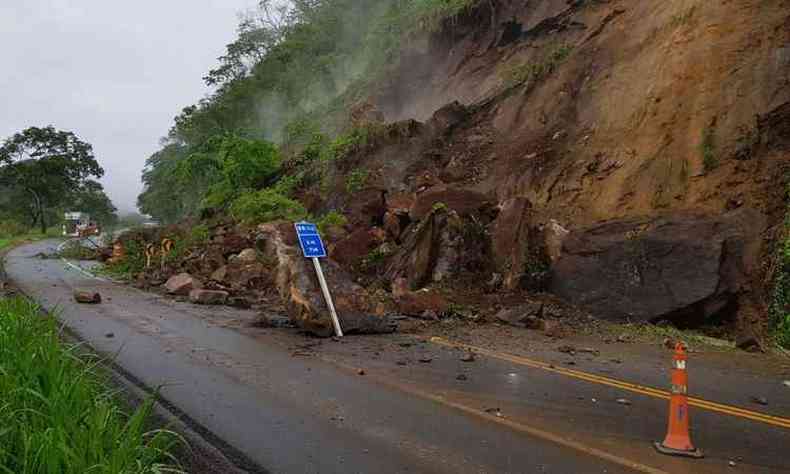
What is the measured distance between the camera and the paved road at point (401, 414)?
5184mm

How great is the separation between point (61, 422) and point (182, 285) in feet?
44.8

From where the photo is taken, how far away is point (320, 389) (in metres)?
7.40

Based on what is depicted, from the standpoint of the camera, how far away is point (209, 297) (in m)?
15.8

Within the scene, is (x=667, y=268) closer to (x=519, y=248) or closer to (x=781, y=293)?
(x=781, y=293)

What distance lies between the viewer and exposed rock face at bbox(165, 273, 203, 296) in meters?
17.3

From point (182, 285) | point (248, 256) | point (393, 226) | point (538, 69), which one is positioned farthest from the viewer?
point (538, 69)

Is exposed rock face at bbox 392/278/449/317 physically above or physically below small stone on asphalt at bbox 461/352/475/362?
above

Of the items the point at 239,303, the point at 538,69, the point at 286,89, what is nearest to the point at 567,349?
the point at 239,303

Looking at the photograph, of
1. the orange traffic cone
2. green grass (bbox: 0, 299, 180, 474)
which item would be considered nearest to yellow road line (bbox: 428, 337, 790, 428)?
the orange traffic cone

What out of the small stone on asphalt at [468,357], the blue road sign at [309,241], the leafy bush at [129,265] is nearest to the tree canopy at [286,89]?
the leafy bush at [129,265]

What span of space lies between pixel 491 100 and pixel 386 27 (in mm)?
11581

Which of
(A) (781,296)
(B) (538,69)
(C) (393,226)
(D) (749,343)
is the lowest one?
(D) (749,343)

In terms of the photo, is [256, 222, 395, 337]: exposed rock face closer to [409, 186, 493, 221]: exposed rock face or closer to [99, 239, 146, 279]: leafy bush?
[409, 186, 493, 221]: exposed rock face

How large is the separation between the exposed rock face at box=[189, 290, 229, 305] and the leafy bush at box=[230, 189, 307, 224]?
687cm
